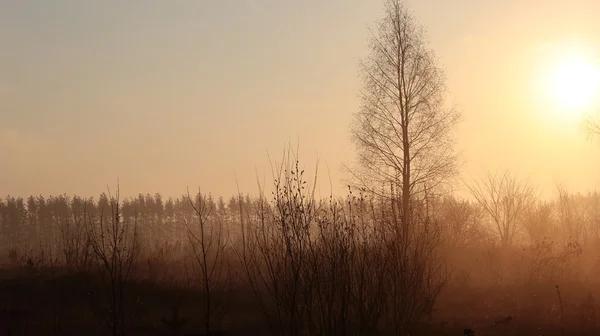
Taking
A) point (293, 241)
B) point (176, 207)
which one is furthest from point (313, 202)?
point (176, 207)

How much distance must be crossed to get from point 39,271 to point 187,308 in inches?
211

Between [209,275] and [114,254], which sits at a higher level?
[114,254]

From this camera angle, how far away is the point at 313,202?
7305 millimetres

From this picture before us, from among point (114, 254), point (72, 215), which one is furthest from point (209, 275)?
point (72, 215)

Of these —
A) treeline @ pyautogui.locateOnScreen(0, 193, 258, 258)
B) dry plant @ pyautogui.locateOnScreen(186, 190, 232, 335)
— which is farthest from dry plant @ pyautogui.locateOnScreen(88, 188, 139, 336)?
treeline @ pyautogui.locateOnScreen(0, 193, 258, 258)

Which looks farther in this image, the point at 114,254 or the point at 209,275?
the point at 209,275

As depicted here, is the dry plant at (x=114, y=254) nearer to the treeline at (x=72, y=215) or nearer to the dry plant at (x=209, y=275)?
the dry plant at (x=209, y=275)

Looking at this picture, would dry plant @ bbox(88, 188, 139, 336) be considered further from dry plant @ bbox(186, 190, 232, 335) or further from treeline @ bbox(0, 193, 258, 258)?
treeline @ bbox(0, 193, 258, 258)

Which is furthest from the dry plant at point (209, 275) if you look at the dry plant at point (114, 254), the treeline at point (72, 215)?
the treeline at point (72, 215)

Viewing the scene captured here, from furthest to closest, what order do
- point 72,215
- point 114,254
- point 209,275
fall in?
point 72,215 < point 209,275 < point 114,254

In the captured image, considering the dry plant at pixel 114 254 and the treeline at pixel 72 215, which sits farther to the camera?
the treeline at pixel 72 215

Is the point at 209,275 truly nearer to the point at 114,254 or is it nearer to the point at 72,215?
Result: the point at 114,254

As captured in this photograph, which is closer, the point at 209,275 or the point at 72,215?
the point at 209,275

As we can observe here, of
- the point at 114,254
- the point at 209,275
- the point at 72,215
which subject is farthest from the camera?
the point at 72,215
